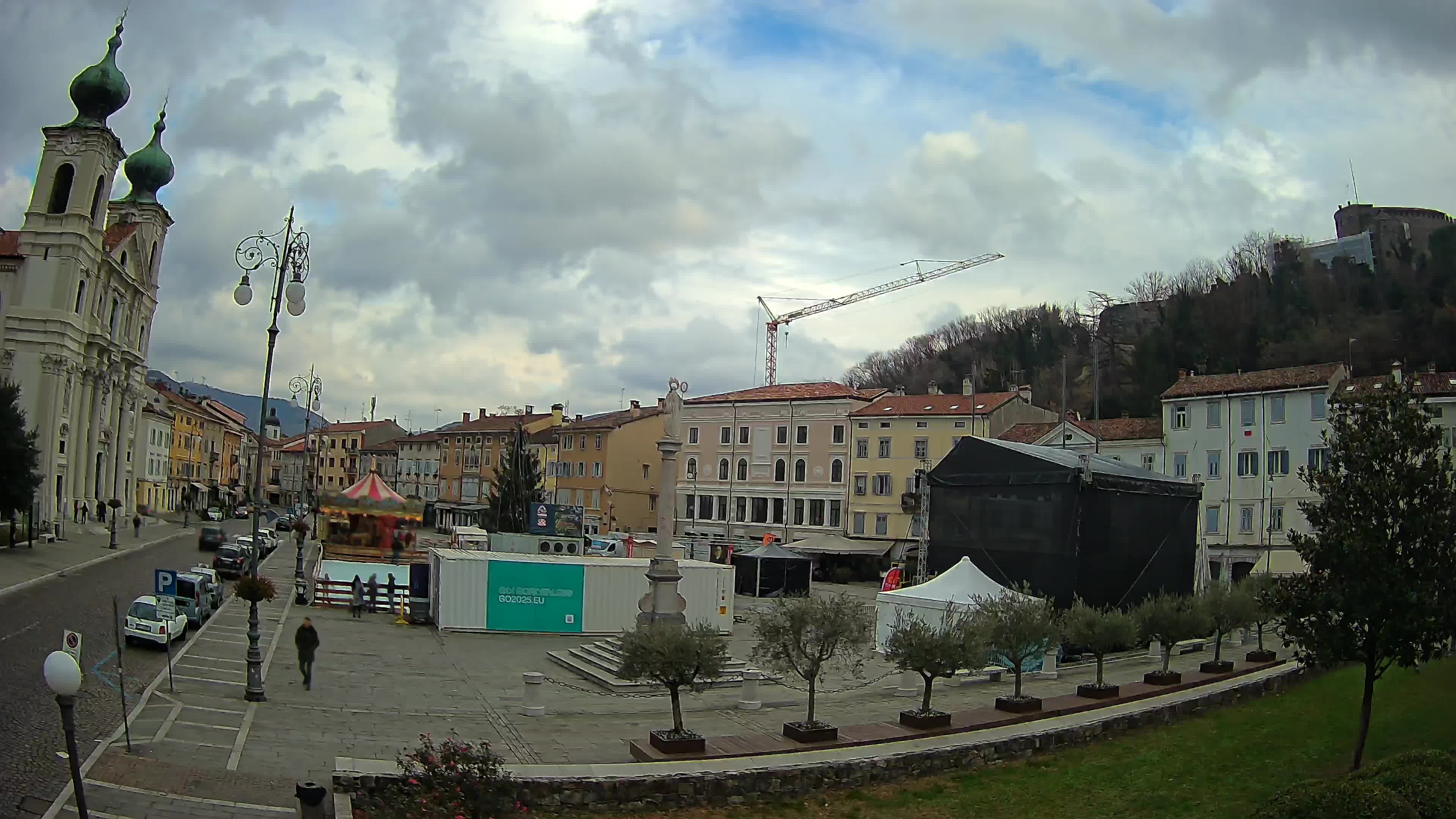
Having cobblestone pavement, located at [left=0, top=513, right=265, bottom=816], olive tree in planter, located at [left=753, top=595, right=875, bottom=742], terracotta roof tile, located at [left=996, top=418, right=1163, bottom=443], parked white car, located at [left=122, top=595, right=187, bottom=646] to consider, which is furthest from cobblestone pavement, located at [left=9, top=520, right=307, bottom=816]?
terracotta roof tile, located at [left=996, top=418, right=1163, bottom=443]

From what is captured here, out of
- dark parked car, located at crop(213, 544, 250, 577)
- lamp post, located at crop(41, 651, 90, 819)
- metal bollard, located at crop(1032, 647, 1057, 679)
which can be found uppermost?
lamp post, located at crop(41, 651, 90, 819)

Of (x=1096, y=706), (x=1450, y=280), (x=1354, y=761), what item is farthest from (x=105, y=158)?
(x=1450, y=280)

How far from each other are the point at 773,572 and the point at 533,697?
28.8 metres

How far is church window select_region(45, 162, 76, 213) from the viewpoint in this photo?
6109 cm

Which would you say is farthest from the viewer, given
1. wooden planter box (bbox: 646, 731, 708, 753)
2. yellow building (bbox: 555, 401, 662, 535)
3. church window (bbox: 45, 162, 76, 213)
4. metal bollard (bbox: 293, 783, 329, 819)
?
yellow building (bbox: 555, 401, 662, 535)

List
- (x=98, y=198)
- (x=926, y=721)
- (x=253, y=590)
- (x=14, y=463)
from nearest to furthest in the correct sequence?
(x=926, y=721) → (x=253, y=590) → (x=14, y=463) → (x=98, y=198)

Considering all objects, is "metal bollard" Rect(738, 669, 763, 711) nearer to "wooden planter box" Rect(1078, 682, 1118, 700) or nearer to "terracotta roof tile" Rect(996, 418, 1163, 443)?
"wooden planter box" Rect(1078, 682, 1118, 700)

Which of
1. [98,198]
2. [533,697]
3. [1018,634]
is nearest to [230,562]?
[533,697]

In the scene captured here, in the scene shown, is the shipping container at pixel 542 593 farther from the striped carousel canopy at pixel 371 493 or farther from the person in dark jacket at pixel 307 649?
the striped carousel canopy at pixel 371 493

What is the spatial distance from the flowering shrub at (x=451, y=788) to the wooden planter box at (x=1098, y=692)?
1388cm

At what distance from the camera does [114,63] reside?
2517 inches

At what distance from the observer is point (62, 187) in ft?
202

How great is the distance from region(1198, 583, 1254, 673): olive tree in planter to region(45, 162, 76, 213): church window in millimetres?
65352

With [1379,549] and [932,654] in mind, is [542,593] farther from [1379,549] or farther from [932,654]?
[1379,549]
